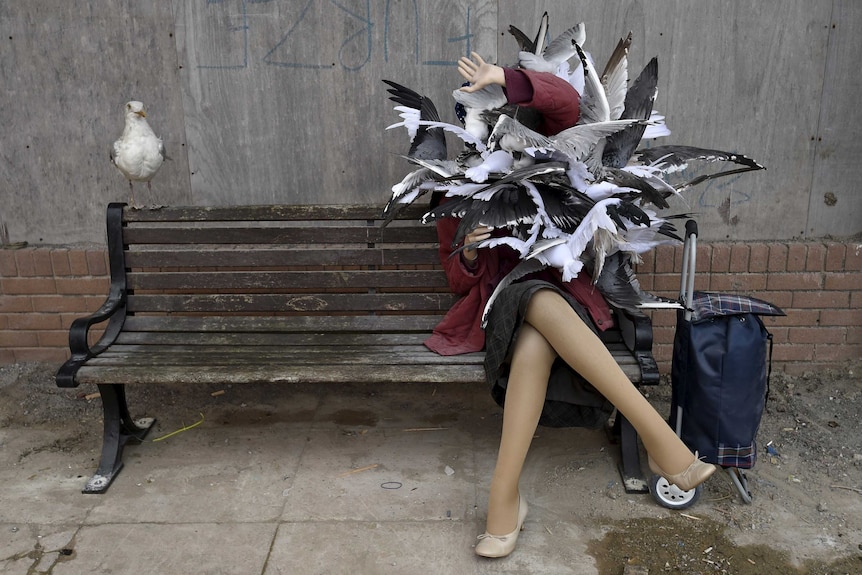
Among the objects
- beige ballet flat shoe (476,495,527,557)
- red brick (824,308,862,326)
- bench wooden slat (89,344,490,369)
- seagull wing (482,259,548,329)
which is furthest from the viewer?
red brick (824,308,862,326)

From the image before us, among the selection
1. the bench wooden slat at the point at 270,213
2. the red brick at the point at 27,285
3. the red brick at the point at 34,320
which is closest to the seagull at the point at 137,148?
the bench wooden slat at the point at 270,213

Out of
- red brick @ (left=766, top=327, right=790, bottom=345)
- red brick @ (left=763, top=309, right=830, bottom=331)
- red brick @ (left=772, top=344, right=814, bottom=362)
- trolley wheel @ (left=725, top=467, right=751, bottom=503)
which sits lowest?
trolley wheel @ (left=725, top=467, right=751, bottom=503)

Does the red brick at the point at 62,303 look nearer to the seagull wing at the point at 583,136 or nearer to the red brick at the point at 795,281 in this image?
the seagull wing at the point at 583,136

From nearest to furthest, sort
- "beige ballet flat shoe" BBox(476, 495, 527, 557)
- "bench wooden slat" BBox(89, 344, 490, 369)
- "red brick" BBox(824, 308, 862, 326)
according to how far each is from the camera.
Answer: "beige ballet flat shoe" BBox(476, 495, 527, 557), "bench wooden slat" BBox(89, 344, 490, 369), "red brick" BBox(824, 308, 862, 326)

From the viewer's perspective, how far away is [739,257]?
140 inches

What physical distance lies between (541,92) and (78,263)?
8.36 ft

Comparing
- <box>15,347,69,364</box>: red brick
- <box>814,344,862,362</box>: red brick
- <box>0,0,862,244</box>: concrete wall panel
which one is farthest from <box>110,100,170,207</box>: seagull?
<box>814,344,862,362</box>: red brick

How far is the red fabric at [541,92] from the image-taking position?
254cm

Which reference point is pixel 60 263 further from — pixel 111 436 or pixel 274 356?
pixel 274 356

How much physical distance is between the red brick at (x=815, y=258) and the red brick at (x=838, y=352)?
424 mm

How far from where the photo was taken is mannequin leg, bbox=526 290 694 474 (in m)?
2.45

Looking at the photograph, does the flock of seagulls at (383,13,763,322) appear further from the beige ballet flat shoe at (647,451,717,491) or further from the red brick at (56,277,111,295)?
the red brick at (56,277,111,295)

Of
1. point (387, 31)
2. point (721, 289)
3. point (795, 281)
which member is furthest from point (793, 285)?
point (387, 31)

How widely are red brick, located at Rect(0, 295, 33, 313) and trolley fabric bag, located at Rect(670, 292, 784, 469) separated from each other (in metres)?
3.23
